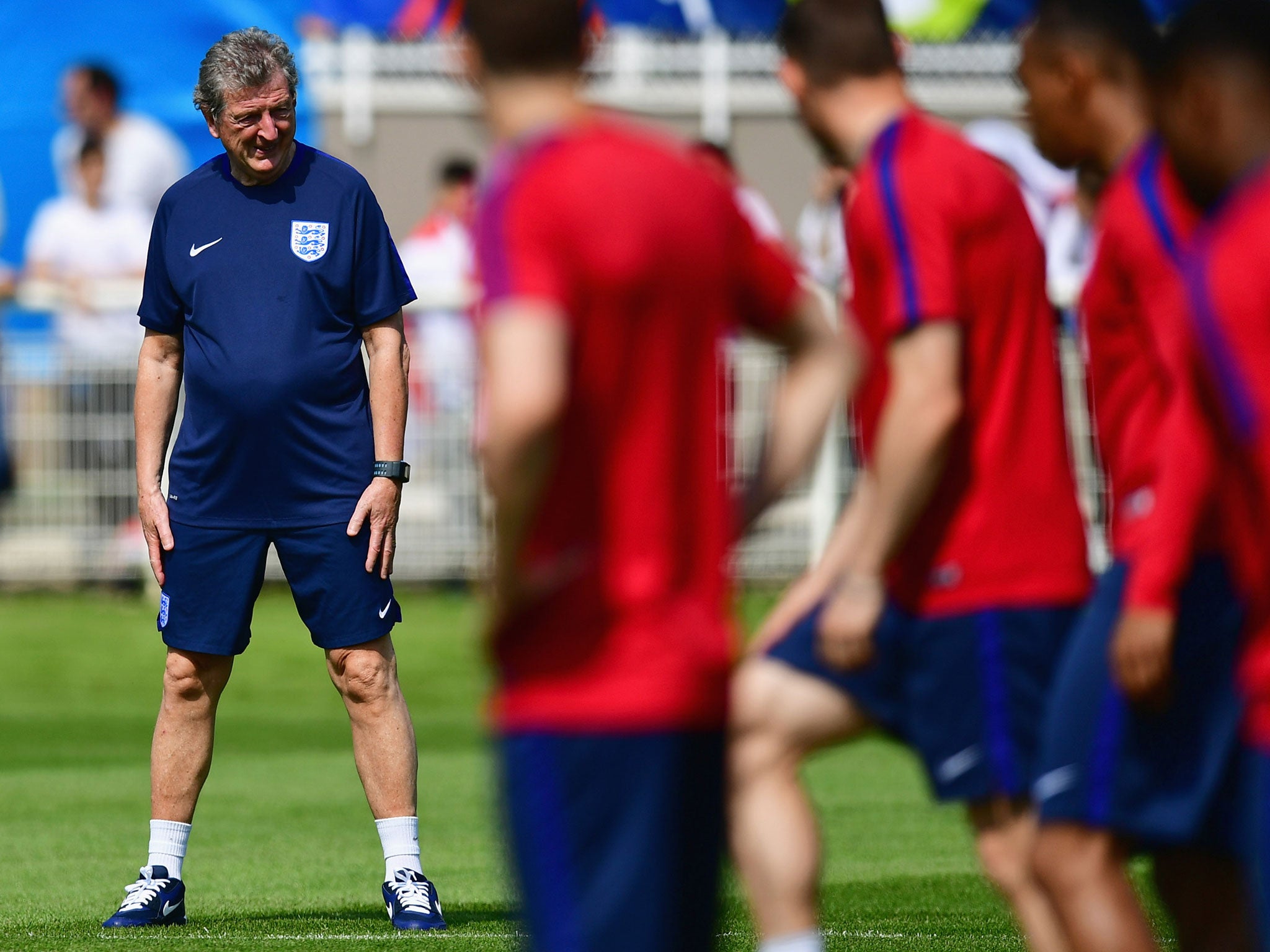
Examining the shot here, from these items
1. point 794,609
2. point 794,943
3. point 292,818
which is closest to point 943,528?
point 794,609

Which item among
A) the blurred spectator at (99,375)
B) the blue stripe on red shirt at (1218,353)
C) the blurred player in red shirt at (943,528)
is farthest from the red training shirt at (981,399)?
the blurred spectator at (99,375)

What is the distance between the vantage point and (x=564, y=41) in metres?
3.48

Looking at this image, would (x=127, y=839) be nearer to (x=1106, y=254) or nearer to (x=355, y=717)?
(x=355, y=717)

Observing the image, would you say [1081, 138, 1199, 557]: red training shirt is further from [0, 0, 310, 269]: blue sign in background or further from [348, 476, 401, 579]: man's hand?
[0, 0, 310, 269]: blue sign in background

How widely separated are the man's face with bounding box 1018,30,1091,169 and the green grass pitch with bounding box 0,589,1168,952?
239cm

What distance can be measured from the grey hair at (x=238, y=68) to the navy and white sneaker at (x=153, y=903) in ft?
7.69

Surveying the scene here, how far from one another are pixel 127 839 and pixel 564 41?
19.9 ft

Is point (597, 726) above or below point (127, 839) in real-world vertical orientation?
above

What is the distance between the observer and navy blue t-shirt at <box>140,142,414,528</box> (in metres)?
6.95

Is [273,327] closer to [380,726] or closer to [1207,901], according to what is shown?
[380,726]

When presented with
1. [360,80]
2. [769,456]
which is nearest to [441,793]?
[769,456]

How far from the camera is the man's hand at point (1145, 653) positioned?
4.03 m

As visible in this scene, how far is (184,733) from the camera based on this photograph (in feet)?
23.2

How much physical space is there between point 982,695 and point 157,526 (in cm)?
333
